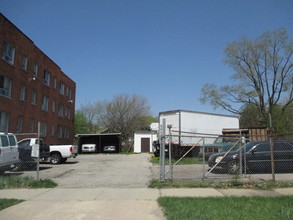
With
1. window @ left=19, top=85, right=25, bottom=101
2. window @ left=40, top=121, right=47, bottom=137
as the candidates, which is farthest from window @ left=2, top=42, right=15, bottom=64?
window @ left=40, top=121, right=47, bottom=137

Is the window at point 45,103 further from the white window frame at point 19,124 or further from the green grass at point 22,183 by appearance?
the green grass at point 22,183

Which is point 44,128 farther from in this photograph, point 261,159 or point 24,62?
point 261,159

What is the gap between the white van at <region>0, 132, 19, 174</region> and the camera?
12117 millimetres

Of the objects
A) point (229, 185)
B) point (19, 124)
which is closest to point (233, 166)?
point (229, 185)

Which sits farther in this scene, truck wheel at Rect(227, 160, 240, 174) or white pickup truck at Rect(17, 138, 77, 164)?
white pickup truck at Rect(17, 138, 77, 164)

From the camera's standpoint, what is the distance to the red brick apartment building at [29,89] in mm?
23922

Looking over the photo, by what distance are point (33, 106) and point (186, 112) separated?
15.8m

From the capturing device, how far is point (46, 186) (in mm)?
10039

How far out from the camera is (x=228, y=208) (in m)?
6.69

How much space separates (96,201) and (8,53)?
21049 mm

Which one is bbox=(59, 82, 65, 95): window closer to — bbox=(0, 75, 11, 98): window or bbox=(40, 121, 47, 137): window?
bbox=(40, 121, 47, 137): window

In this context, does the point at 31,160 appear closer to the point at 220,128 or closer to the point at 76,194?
the point at 76,194

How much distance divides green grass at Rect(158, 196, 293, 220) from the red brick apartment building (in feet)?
66.3

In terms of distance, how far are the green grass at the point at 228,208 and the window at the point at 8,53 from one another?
21330 millimetres
